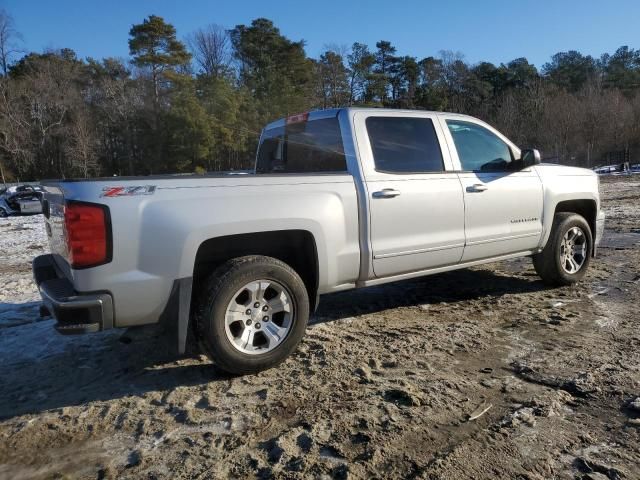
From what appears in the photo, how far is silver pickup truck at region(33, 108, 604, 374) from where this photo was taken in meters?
3.25

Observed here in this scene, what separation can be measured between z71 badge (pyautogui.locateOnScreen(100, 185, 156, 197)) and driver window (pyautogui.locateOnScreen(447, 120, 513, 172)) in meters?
3.01

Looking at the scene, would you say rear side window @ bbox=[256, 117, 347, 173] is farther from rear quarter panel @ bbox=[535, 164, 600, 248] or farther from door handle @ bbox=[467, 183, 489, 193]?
rear quarter panel @ bbox=[535, 164, 600, 248]

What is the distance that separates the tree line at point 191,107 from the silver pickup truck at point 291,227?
37.8m

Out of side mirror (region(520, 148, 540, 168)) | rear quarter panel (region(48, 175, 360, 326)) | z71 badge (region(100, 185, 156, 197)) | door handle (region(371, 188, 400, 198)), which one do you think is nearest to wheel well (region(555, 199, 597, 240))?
side mirror (region(520, 148, 540, 168))

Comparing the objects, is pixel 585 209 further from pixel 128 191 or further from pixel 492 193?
pixel 128 191

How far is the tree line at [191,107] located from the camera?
154 ft

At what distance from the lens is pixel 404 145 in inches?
183

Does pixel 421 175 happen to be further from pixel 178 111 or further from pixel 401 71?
pixel 401 71

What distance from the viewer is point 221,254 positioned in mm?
3834

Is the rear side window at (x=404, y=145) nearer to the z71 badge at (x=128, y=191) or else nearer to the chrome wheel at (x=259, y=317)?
the chrome wheel at (x=259, y=317)

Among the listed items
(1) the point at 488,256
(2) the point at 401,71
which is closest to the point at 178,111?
(2) the point at 401,71

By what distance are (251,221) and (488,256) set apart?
2.66m

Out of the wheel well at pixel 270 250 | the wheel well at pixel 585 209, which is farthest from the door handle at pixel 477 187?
the wheel well at pixel 270 250

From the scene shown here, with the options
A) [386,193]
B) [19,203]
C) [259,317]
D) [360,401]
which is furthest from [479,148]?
[19,203]
